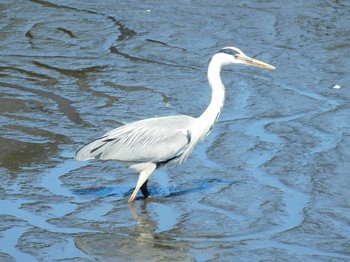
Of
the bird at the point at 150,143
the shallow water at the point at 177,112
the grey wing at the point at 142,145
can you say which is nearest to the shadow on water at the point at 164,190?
the shallow water at the point at 177,112

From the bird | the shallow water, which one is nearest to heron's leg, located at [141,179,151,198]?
the bird

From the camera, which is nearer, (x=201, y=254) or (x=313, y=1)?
(x=201, y=254)

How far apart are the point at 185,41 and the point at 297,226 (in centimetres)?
686

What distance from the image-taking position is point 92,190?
855 cm

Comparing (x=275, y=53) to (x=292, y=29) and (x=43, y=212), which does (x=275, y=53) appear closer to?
(x=292, y=29)

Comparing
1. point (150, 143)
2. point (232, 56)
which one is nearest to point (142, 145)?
point (150, 143)

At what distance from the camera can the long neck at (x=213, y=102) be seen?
28.7ft

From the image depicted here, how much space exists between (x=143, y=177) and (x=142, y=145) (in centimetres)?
30

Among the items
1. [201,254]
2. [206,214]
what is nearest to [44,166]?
[206,214]

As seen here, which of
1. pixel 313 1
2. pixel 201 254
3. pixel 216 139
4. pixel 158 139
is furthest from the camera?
pixel 313 1

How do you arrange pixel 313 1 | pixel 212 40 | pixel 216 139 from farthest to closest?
pixel 313 1, pixel 212 40, pixel 216 139

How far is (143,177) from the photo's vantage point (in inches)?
332

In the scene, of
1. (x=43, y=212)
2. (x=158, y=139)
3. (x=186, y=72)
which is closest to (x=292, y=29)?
(x=186, y=72)

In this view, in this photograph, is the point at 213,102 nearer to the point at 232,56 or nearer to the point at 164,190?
the point at 232,56
